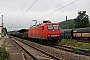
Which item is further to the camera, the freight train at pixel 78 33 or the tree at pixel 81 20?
the tree at pixel 81 20

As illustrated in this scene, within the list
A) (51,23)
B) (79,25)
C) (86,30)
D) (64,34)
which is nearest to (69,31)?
(64,34)

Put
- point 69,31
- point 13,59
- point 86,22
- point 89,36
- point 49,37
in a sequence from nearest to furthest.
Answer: point 13,59, point 49,37, point 89,36, point 69,31, point 86,22

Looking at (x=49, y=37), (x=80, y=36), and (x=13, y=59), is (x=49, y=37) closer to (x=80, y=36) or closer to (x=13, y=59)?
(x=13, y=59)

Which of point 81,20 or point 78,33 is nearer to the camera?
point 78,33

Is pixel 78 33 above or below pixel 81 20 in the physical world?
below

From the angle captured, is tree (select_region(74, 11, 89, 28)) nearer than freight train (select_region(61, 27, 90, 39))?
No

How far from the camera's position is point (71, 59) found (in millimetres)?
12438

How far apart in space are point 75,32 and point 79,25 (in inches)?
2181

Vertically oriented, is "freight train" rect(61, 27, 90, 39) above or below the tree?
below

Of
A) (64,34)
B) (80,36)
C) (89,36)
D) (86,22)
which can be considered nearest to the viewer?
(89,36)

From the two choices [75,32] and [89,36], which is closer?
[89,36]

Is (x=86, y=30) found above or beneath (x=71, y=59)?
above

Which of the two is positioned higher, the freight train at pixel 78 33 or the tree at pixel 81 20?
the tree at pixel 81 20

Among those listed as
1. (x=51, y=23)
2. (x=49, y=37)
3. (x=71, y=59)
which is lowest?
(x=71, y=59)
